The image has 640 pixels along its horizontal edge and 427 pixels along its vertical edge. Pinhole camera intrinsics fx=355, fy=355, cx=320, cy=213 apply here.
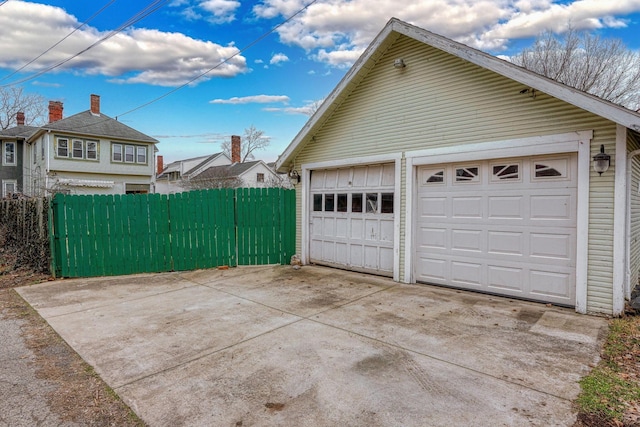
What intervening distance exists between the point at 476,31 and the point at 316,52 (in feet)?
17.7

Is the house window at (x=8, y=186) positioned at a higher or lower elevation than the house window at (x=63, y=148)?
lower

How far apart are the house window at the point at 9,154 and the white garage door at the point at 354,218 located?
82.9 feet

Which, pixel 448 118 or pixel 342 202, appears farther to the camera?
pixel 342 202

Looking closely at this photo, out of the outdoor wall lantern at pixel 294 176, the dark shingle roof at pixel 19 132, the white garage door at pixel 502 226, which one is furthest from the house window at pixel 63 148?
the white garage door at pixel 502 226

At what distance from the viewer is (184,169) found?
1324 inches

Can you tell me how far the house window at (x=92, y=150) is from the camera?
21.3 m

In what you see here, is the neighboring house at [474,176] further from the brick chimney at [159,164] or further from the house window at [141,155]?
the brick chimney at [159,164]

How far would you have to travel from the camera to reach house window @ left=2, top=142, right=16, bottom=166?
76.9 ft

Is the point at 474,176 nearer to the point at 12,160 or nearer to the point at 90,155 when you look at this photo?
the point at 90,155

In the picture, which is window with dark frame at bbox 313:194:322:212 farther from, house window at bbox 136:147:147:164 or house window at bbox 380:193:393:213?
house window at bbox 136:147:147:164

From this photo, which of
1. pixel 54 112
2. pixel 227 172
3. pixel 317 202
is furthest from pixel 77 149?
pixel 317 202

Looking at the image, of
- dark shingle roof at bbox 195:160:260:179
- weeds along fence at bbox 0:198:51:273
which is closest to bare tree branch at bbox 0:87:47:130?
dark shingle roof at bbox 195:160:260:179

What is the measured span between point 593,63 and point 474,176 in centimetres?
1326

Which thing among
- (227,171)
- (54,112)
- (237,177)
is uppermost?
(54,112)
